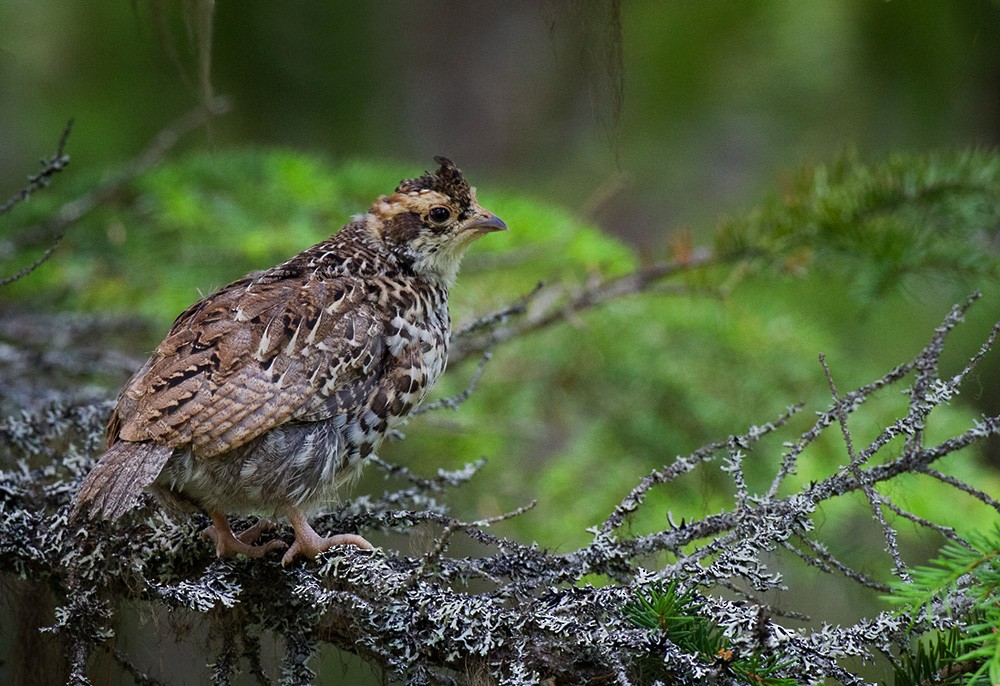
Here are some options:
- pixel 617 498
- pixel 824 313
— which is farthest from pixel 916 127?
pixel 617 498

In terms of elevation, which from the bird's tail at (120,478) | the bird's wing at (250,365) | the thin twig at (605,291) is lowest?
the bird's tail at (120,478)

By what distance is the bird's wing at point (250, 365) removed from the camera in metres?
2.80

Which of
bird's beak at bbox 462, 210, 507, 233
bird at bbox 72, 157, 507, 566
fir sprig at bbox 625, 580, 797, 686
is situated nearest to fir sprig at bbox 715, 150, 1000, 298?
bird's beak at bbox 462, 210, 507, 233

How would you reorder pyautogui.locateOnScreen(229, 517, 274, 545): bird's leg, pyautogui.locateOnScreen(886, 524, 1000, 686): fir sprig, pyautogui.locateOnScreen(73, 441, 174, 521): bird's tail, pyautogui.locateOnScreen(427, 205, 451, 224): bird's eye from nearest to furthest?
pyautogui.locateOnScreen(886, 524, 1000, 686): fir sprig
pyautogui.locateOnScreen(73, 441, 174, 521): bird's tail
pyautogui.locateOnScreen(229, 517, 274, 545): bird's leg
pyautogui.locateOnScreen(427, 205, 451, 224): bird's eye

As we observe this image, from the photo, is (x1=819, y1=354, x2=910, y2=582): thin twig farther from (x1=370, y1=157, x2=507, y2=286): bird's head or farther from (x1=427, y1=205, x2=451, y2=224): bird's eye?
(x1=427, y1=205, x2=451, y2=224): bird's eye

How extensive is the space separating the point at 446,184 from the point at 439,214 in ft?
0.39

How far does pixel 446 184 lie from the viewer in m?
3.68

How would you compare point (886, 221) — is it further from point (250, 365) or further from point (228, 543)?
point (228, 543)

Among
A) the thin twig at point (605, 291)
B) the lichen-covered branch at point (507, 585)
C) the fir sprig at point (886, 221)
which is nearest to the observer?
the lichen-covered branch at point (507, 585)

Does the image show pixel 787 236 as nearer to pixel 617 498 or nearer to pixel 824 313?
pixel 617 498

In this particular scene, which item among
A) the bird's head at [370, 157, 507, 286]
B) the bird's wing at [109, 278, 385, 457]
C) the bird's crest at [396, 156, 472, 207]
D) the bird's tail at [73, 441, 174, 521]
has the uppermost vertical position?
the bird's crest at [396, 156, 472, 207]

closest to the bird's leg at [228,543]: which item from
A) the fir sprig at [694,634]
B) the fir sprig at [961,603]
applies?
the fir sprig at [694,634]

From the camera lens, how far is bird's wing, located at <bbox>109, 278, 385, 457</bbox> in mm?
2797

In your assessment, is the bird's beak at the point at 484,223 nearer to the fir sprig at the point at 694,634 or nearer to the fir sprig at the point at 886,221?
the fir sprig at the point at 886,221
